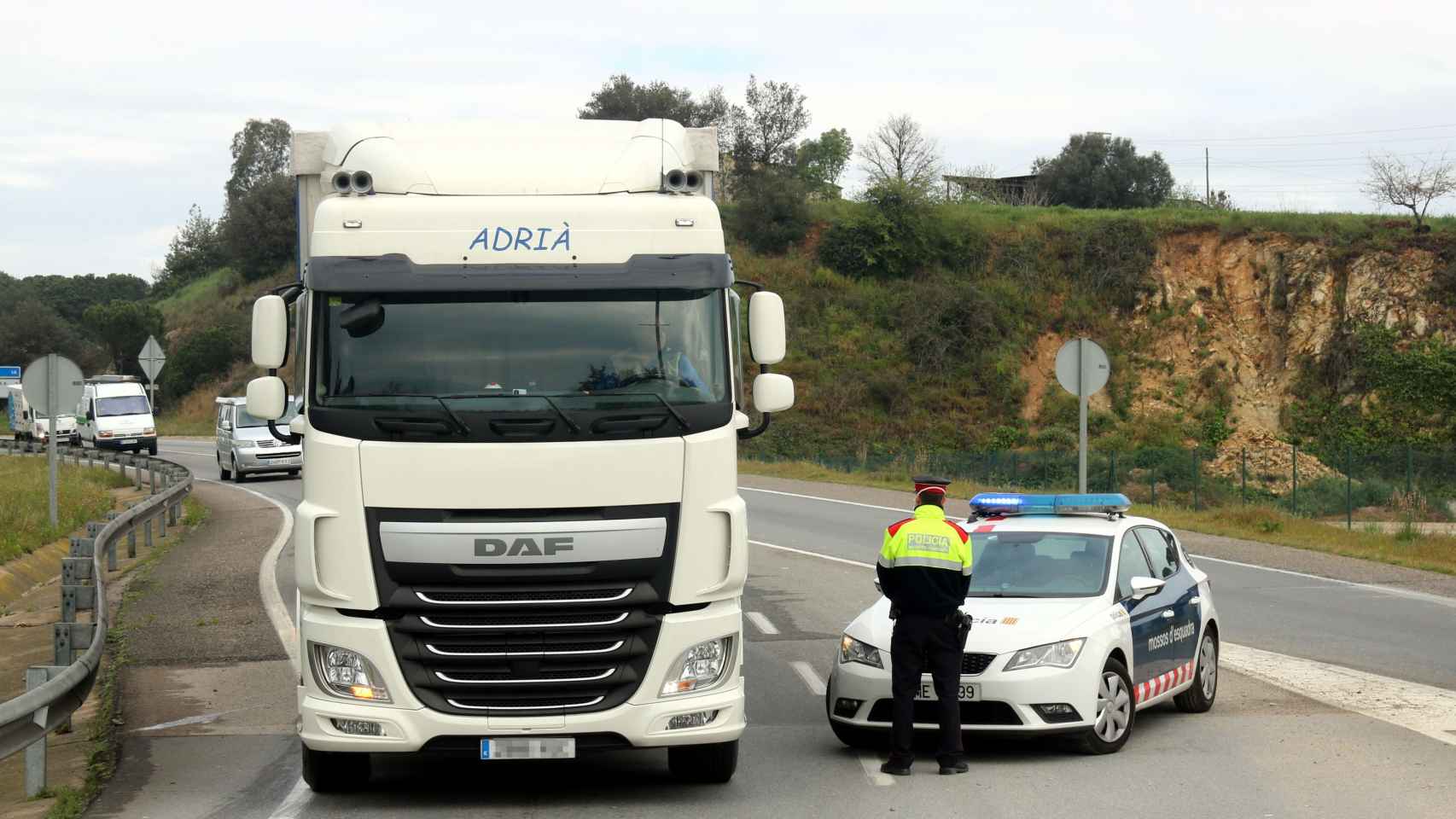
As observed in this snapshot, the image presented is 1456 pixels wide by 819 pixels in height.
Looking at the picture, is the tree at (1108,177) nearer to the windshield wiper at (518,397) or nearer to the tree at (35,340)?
the tree at (35,340)

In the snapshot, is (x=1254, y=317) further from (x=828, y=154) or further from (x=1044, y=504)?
(x=1044, y=504)

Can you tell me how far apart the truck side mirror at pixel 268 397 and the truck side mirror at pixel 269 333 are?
2cm

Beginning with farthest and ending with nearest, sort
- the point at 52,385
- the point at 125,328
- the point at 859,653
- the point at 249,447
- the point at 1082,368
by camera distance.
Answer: the point at 125,328 < the point at 249,447 < the point at 52,385 < the point at 1082,368 < the point at 859,653

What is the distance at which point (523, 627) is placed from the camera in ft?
25.2

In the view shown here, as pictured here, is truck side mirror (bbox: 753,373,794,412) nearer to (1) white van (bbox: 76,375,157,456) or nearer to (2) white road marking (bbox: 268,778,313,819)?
(2) white road marking (bbox: 268,778,313,819)

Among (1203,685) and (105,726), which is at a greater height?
(1203,685)

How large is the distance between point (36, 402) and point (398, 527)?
18.4 metres

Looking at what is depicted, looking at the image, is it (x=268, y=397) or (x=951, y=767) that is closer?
(x=268, y=397)

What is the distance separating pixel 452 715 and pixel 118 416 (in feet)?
160

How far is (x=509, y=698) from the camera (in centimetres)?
777

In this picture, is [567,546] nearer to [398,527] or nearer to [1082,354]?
[398,527]

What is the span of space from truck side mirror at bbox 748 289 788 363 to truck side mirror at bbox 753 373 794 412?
122 millimetres

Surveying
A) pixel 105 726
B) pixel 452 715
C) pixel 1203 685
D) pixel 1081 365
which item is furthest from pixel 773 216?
pixel 452 715

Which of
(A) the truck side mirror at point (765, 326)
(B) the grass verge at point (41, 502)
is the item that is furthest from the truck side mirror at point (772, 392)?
(B) the grass verge at point (41, 502)
